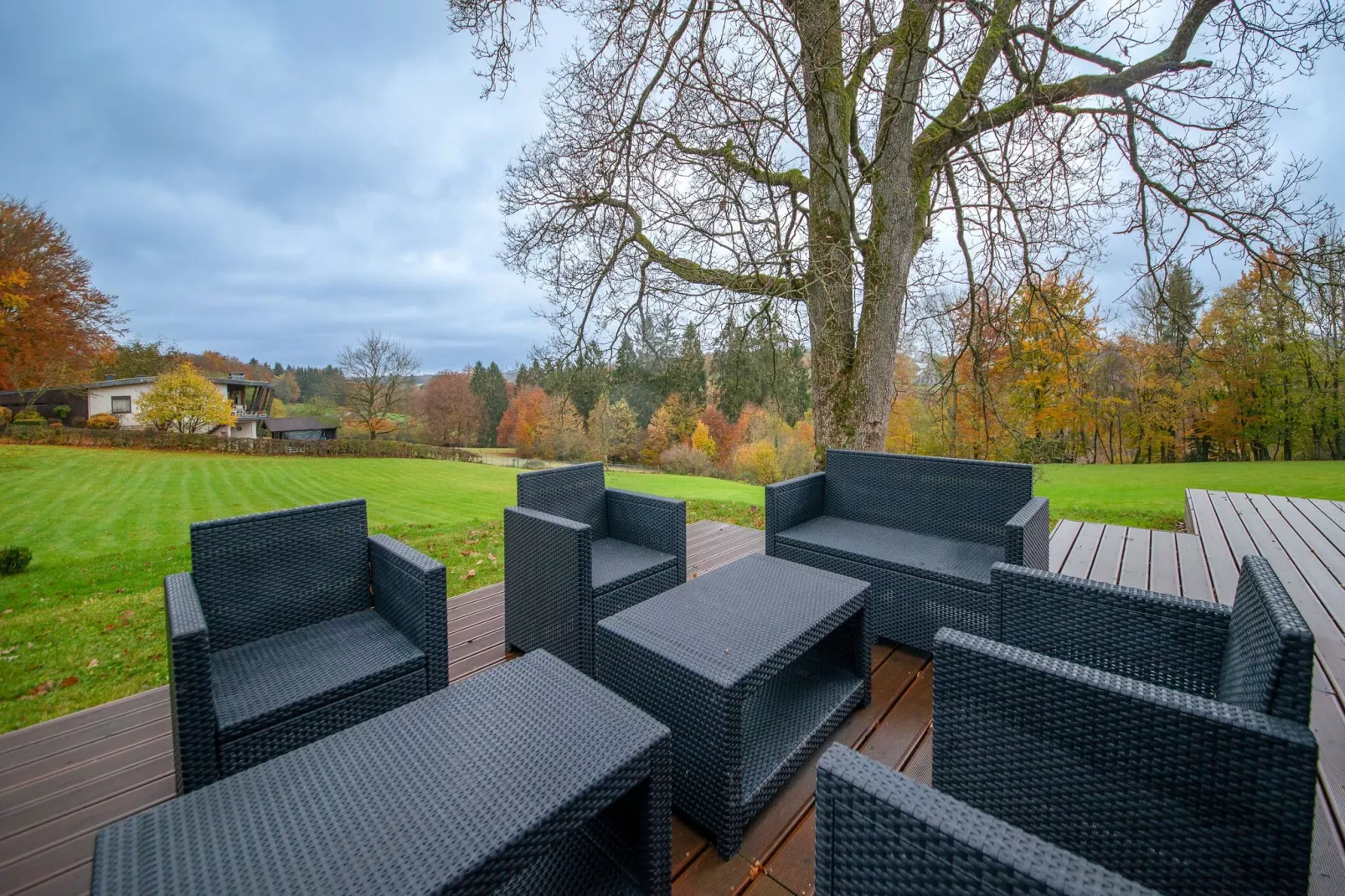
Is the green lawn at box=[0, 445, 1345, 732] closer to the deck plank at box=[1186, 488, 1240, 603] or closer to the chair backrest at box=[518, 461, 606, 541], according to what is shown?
the deck plank at box=[1186, 488, 1240, 603]

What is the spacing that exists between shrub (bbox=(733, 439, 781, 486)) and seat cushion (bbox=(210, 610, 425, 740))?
353 inches

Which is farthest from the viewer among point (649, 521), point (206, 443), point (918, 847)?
point (206, 443)

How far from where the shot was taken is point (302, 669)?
168 centimetres

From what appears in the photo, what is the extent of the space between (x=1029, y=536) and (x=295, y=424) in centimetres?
590

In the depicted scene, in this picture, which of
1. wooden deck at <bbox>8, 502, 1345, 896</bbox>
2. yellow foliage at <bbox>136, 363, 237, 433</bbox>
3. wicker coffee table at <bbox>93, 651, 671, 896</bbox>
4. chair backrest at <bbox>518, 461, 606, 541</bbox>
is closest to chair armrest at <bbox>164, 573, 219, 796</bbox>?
wooden deck at <bbox>8, 502, 1345, 896</bbox>

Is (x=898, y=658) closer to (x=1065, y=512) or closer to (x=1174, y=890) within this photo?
(x=1174, y=890)

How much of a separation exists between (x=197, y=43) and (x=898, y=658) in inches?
233

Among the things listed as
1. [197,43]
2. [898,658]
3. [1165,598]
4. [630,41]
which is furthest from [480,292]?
[1165,598]

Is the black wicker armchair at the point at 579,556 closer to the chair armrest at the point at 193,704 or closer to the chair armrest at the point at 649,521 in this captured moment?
the chair armrest at the point at 649,521

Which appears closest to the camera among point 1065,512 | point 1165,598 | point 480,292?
point 1165,598

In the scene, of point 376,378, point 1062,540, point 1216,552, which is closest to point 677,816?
point 1062,540

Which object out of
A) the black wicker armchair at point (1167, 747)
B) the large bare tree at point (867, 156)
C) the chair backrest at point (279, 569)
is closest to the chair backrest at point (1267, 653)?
the black wicker armchair at point (1167, 747)

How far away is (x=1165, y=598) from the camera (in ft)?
4.73

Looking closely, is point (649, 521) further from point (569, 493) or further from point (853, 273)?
point (853, 273)
